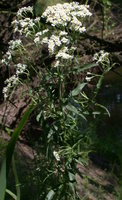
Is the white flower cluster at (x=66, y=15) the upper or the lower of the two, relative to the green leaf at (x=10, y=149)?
upper

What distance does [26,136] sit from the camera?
3.53 m

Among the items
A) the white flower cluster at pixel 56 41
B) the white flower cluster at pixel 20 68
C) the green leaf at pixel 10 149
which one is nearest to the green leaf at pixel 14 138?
the green leaf at pixel 10 149

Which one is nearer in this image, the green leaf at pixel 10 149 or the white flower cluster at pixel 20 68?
the green leaf at pixel 10 149

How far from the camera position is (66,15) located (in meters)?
1.72

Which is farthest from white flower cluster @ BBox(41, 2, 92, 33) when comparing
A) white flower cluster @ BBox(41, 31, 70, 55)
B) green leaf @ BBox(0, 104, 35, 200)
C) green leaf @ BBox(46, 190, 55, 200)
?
green leaf @ BBox(46, 190, 55, 200)

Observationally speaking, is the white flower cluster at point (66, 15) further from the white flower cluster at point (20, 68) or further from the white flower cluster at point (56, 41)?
the white flower cluster at point (20, 68)

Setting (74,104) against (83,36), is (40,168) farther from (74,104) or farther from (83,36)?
(83,36)

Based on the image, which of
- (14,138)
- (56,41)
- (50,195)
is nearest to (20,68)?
(56,41)

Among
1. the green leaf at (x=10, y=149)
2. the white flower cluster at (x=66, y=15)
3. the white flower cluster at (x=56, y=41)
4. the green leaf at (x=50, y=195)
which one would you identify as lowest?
the green leaf at (x=50, y=195)

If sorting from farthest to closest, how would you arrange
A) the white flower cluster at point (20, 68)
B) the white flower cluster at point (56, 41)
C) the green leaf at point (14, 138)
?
the white flower cluster at point (20, 68) → the white flower cluster at point (56, 41) → the green leaf at point (14, 138)

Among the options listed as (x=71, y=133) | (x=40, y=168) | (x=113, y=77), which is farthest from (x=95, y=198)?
(x=113, y=77)

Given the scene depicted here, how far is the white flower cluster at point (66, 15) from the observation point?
1.70 metres

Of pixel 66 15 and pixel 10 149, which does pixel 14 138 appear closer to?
pixel 10 149

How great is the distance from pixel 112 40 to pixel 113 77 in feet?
4.04
